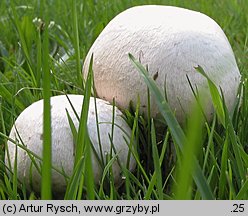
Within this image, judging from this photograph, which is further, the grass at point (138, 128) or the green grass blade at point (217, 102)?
the green grass blade at point (217, 102)

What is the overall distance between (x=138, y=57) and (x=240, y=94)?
0.31 meters

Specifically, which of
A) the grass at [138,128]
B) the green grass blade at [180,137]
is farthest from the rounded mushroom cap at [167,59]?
Answer: the green grass blade at [180,137]

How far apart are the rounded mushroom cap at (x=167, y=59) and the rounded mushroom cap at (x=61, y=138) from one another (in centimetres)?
9

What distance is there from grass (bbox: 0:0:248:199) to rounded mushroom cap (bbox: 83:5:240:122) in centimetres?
5

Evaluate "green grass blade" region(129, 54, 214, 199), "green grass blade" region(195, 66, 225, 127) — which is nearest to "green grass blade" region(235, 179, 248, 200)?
"green grass blade" region(129, 54, 214, 199)

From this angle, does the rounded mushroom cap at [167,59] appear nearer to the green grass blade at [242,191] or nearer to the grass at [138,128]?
the grass at [138,128]

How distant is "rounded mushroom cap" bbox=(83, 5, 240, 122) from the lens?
1.33 metres

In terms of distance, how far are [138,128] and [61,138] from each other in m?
0.23

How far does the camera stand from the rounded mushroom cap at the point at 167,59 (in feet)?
4.35

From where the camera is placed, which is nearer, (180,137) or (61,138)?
(180,137)

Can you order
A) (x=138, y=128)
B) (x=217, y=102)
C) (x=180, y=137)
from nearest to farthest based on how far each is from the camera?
(x=180, y=137)
(x=217, y=102)
(x=138, y=128)

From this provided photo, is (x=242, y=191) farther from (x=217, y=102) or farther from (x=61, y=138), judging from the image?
(x=61, y=138)

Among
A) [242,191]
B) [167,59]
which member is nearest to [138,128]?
[167,59]

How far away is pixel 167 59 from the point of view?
133 centimetres
